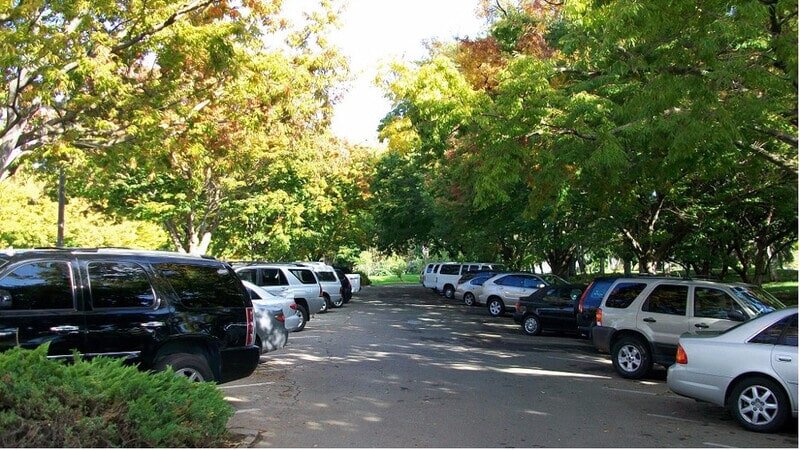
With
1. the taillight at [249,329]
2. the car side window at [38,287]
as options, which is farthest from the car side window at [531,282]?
the car side window at [38,287]

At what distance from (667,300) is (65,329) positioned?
871cm

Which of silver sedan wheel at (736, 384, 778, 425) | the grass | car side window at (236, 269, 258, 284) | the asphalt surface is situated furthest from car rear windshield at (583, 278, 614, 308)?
the grass

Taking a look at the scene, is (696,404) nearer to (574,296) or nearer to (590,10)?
(590,10)

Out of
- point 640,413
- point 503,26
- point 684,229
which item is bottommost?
point 640,413

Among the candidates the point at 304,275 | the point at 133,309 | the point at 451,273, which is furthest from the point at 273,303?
the point at 451,273

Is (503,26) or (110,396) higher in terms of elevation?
(503,26)

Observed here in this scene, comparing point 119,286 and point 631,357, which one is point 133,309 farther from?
point 631,357

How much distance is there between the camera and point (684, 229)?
2362cm

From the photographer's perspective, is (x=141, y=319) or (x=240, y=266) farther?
(x=240, y=266)

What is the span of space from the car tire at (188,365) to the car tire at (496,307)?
17.6 metres

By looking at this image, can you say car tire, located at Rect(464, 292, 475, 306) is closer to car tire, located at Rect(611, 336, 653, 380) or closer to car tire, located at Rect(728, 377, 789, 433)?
car tire, located at Rect(611, 336, 653, 380)

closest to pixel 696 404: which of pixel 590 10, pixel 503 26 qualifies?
pixel 590 10

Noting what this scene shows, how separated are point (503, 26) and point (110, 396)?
13570 millimetres

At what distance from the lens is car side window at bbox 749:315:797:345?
7.56 meters
